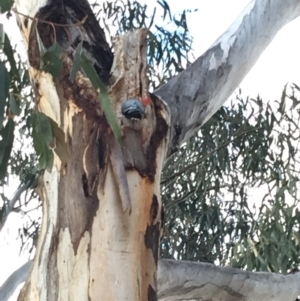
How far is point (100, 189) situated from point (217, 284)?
2.31 ft

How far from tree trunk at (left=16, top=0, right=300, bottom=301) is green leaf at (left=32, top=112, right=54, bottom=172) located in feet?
0.37

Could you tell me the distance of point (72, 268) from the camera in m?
1.11

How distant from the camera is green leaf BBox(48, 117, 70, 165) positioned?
1.14 m

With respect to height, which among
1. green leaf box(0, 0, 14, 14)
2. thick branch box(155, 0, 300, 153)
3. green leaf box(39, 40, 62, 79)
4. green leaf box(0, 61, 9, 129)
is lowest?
green leaf box(0, 61, 9, 129)

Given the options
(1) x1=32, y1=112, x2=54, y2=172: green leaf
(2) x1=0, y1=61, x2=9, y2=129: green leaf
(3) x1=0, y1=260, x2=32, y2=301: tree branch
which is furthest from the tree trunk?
(3) x1=0, y1=260, x2=32, y2=301: tree branch

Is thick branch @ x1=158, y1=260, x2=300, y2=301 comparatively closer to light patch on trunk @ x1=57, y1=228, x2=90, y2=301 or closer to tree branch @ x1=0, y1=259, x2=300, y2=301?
tree branch @ x1=0, y1=259, x2=300, y2=301

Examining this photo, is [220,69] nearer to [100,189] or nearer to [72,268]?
[100,189]

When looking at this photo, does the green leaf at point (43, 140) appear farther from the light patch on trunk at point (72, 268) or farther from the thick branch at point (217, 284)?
the thick branch at point (217, 284)

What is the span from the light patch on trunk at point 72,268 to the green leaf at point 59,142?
137 millimetres

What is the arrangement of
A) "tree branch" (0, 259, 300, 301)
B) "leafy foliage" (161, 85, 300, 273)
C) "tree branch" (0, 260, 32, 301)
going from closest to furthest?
"tree branch" (0, 259, 300, 301), "tree branch" (0, 260, 32, 301), "leafy foliage" (161, 85, 300, 273)

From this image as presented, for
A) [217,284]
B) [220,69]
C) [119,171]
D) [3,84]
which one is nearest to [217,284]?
[217,284]

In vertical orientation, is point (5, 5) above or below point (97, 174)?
above

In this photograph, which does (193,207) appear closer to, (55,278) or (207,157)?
(207,157)

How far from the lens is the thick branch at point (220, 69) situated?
1514mm
